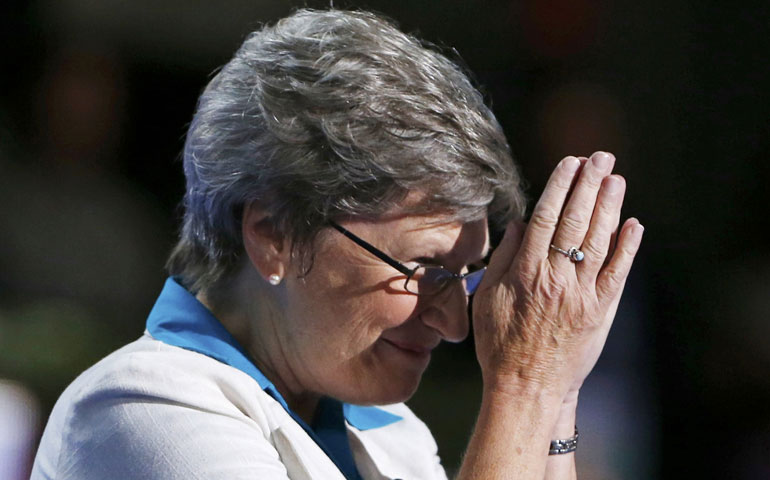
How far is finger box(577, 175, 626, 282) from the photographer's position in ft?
4.99

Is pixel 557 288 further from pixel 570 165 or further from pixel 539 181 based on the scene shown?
pixel 539 181

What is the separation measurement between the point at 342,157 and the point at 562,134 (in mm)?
2468

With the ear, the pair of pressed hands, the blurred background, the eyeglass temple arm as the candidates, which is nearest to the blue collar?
the ear

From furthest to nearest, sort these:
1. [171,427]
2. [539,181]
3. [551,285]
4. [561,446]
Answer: [539,181], [561,446], [551,285], [171,427]

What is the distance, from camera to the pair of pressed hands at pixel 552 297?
1497 millimetres

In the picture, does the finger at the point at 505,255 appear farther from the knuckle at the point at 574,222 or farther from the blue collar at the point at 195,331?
the blue collar at the point at 195,331

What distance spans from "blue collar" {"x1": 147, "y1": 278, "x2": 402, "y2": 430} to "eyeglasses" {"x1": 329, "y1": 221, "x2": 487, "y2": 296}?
277 mm

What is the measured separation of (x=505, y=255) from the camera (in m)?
1.58

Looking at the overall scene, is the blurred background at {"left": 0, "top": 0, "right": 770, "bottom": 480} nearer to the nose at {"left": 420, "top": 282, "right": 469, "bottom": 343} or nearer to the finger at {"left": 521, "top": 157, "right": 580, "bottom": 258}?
the nose at {"left": 420, "top": 282, "right": 469, "bottom": 343}

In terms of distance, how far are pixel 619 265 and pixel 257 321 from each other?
652mm

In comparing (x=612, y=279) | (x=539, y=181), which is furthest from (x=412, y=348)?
(x=539, y=181)

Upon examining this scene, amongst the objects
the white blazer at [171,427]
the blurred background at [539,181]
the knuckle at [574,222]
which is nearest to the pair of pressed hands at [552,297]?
the knuckle at [574,222]

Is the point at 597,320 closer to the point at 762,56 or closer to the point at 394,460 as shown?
the point at 394,460

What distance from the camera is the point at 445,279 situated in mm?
1675
